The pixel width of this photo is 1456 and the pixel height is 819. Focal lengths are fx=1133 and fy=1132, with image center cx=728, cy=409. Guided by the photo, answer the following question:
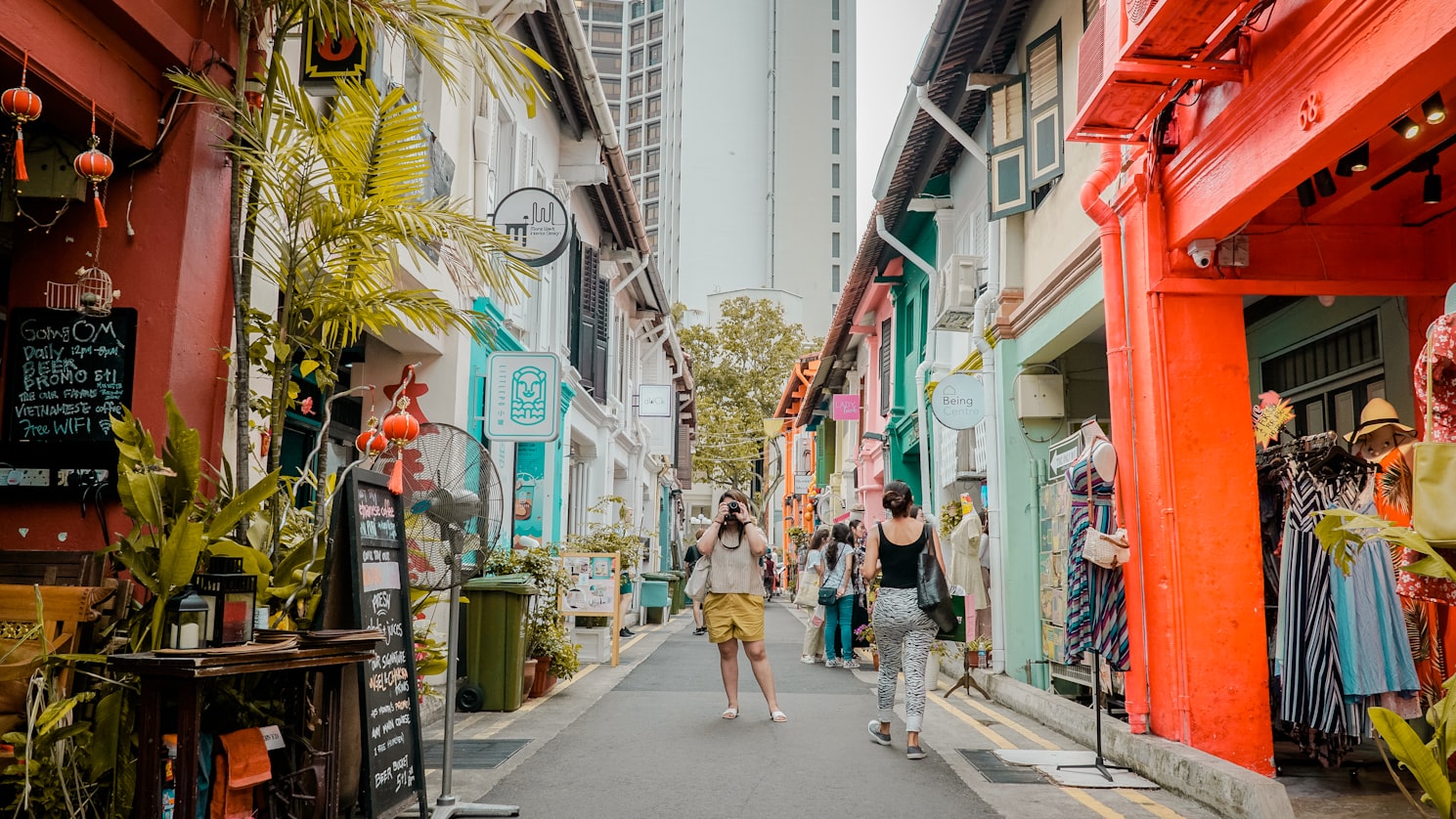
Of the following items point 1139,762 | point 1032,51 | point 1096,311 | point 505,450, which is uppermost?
point 1032,51

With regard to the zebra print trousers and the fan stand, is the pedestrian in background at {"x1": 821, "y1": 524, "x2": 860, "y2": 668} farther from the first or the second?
the fan stand

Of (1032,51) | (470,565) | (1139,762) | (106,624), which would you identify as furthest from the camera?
(1032,51)

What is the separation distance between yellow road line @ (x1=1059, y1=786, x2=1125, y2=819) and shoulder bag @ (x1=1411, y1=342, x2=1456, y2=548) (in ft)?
8.34

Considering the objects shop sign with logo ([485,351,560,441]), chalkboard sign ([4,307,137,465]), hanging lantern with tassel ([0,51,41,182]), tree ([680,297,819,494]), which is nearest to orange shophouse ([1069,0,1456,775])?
shop sign with logo ([485,351,560,441])

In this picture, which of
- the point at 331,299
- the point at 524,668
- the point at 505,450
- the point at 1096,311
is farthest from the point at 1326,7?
the point at 505,450

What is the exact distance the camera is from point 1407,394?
320 inches

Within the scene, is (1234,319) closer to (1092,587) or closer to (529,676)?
(1092,587)

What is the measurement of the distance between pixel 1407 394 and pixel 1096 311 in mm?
2236

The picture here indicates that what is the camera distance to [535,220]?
10867 mm

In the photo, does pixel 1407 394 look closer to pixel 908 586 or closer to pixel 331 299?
pixel 908 586

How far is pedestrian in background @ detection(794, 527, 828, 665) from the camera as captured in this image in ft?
46.1

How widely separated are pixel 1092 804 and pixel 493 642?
15.9ft

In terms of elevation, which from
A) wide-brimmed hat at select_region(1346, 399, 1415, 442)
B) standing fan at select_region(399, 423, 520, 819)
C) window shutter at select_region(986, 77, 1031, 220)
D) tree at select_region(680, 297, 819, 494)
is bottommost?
standing fan at select_region(399, 423, 520, 819)

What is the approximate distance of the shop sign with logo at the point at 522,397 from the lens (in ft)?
32.2
